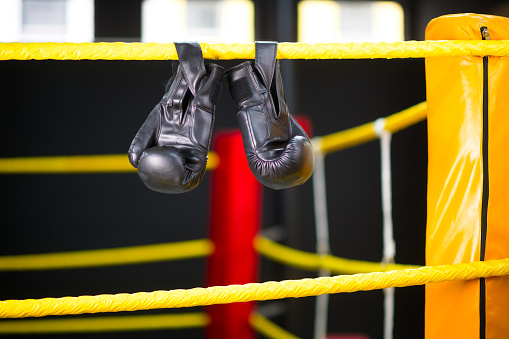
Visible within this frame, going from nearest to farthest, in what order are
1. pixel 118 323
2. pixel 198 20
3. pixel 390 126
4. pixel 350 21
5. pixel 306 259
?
1. pixel 390 126
2. pixel 306 259
3. pixel 118 323
4. pixel 198 20
5. pixel 350 21

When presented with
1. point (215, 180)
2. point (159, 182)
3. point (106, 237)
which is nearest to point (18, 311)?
point (159, 182)

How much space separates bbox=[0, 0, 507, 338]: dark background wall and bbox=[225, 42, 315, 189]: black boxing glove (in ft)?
10.5

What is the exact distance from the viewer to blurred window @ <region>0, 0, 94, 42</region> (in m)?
4.20

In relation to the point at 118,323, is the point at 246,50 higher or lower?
higher

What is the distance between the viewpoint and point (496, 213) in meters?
0.80

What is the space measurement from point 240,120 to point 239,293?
0.79ft

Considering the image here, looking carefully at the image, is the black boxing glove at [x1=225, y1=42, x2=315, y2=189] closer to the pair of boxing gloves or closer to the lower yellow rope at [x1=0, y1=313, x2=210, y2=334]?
the pair of boxing gloves

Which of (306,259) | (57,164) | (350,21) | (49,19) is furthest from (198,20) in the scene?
(306,259)

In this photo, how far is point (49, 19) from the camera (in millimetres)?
4293

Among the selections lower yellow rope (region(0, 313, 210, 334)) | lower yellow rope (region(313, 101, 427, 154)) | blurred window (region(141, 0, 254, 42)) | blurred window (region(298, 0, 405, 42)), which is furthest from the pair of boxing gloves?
blurred window (region(298, 0, 405, 42))

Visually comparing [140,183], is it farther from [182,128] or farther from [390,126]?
[182,128]

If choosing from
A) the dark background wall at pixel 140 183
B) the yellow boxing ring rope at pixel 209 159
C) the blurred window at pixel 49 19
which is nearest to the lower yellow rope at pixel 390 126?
the yellow boxing ring rope at pixel 209 159

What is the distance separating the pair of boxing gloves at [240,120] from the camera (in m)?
0.72

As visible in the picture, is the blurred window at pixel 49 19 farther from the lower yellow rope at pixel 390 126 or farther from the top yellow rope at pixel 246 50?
the top yellow rope at pixel 246 50
